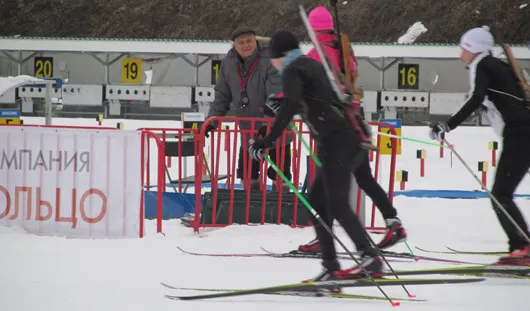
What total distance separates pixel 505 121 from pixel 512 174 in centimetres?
34

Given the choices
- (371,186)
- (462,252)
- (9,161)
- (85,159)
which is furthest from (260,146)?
(9,161)

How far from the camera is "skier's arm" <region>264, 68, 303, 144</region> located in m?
4.70

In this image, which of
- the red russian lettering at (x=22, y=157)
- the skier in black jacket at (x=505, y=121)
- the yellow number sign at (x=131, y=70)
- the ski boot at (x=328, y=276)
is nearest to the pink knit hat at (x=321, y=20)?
the skier in black jacket at (x=505, y=121)

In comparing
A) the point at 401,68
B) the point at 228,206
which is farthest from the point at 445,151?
the point at 228,206

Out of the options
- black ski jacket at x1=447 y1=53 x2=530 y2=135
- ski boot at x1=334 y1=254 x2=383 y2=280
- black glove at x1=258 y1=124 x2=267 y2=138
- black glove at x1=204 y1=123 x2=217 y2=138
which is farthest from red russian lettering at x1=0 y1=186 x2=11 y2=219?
black ski jacket at x1=447 y1=53 x2=530 y2=135

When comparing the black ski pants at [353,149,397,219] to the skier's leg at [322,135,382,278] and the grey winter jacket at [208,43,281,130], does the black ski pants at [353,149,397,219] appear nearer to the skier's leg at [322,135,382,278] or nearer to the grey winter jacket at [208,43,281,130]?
the skier's leg at [322,135,382,278]

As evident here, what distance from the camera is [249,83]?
761 cm

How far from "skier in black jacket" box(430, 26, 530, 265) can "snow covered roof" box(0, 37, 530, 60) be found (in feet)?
68.7

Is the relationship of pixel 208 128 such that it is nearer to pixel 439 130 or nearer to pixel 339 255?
pixel 339 255

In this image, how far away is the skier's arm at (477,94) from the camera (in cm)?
540

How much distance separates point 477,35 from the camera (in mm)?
5535

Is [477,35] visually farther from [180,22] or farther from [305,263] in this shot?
[180,22]

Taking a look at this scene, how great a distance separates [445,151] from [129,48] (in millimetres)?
13552

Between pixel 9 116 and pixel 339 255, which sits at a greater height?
pixel 9 116
